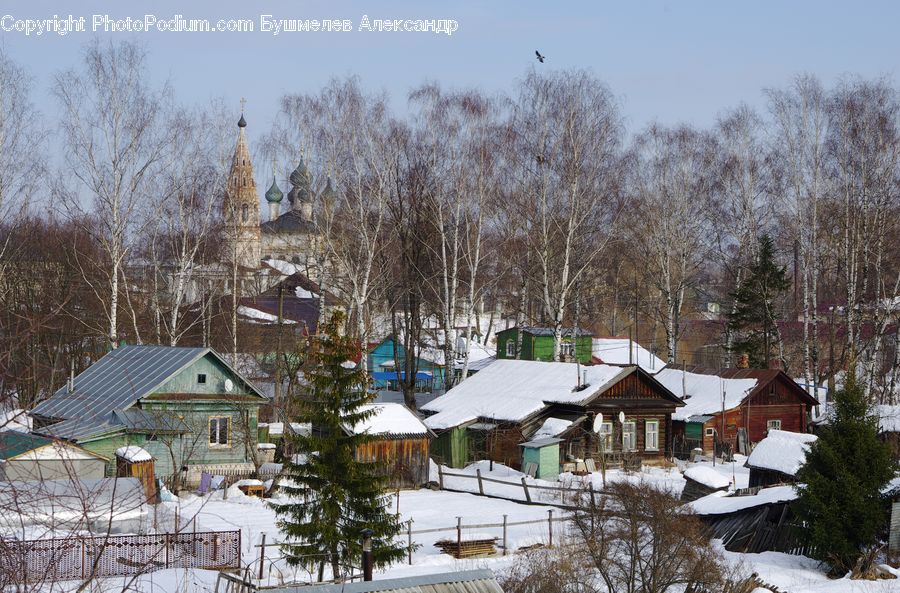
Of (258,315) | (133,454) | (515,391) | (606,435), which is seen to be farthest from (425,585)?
(258,315)

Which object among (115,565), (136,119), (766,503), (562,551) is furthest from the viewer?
(136,119)

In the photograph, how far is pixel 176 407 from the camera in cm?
2894

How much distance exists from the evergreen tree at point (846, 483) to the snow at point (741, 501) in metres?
1.13

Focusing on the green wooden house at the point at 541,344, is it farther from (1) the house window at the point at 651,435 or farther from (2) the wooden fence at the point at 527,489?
(2) the wooden fence at the point at 527,489

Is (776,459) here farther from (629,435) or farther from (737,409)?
(737,409)

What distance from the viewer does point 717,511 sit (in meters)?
21.2

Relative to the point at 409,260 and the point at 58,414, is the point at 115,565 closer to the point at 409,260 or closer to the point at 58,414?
the point at 58,414

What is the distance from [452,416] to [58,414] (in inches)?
480

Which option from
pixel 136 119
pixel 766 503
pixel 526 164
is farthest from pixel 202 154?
pixel 766 503

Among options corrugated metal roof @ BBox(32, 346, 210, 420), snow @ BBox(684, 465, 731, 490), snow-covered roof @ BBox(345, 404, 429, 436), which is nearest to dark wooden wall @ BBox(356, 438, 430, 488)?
snow-covered roof @ BBox(345, 404, 429, 436)

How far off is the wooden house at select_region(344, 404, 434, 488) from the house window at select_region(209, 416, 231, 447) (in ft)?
12.7

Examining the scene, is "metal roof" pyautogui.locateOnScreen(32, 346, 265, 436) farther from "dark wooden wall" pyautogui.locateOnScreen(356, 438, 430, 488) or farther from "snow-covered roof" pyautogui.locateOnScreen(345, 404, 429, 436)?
"dark wooden wall" pyautogui.locateOnScreen(356, 438, 430, 488)

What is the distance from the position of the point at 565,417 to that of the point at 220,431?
1095 cm

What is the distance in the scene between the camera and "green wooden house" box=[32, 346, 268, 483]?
27.7 m
